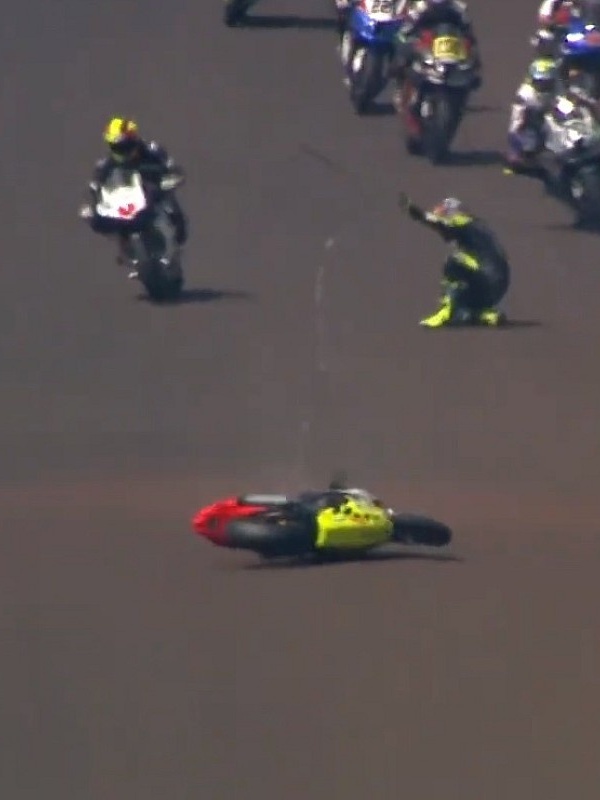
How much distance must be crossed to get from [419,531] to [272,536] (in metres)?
0.60

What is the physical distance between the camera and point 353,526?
29.8 feet

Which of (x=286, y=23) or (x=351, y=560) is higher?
(x=351, y=560)

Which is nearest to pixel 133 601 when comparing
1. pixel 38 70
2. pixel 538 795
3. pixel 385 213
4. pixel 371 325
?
pixel 538 795

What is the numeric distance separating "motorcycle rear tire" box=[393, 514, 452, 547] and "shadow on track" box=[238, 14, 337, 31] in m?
14.1

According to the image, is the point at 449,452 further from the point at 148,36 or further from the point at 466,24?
the point at 148,36

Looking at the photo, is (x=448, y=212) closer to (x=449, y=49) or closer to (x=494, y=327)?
(x=494, y=327)

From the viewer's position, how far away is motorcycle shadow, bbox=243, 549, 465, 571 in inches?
365

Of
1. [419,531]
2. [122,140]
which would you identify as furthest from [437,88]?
[419,531]

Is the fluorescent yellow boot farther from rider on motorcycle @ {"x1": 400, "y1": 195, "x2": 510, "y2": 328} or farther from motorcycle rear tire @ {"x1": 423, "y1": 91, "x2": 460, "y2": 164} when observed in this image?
motorcycle rear tire @ {"x1": 423, "y1": 91, "x2": 460, "y2": 164}

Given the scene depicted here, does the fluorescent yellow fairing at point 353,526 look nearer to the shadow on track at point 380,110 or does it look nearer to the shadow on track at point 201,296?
the shadow on track at point 201,296

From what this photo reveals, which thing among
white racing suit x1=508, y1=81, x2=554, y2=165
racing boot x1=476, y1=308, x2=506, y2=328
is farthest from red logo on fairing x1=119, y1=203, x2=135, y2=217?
white racing suit x1=508, y1=81, x2=554, y2=165

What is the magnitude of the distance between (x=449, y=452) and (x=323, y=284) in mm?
3770

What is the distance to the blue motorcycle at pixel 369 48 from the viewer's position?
19.0 m

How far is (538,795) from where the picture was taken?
6570 mm
